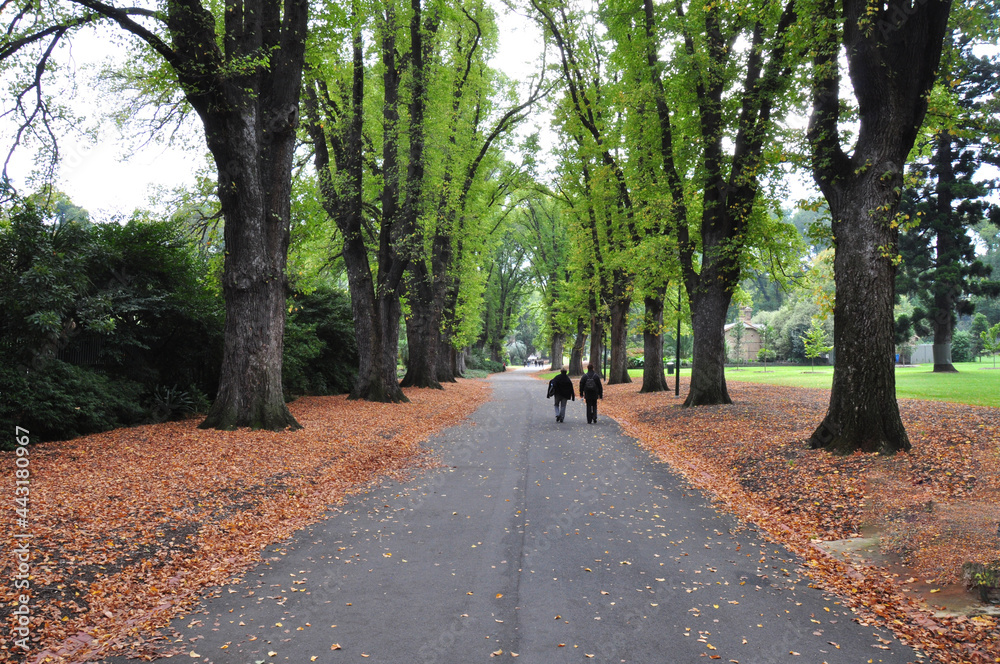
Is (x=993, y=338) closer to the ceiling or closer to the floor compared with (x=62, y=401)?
closer to the ceiling

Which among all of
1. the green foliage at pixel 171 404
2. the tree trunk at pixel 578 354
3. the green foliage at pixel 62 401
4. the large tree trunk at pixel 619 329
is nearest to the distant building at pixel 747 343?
the tree trunk at pixel 578 354

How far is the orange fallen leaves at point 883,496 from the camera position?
4.48 metres

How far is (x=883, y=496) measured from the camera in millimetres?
7039

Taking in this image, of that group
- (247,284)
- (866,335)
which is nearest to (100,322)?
(247,284)

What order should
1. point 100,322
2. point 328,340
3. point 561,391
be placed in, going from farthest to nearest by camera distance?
point 328,340 < point 561,391 < point 100,322

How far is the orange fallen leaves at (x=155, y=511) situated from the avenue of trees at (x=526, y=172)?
76.1 inches

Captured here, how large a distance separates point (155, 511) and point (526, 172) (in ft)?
87.5

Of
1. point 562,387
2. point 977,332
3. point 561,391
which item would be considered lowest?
point 561,391

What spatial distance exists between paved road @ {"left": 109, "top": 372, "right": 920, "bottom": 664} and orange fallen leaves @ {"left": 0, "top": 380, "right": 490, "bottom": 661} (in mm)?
447

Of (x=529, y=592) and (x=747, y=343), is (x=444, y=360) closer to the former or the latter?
(x=529, y=592)

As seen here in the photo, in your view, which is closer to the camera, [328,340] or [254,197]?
[254,197]

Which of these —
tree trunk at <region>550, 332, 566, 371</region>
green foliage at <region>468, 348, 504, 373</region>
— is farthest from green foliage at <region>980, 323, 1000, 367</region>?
green foliage at <region>468, 348, 504, 373</region>

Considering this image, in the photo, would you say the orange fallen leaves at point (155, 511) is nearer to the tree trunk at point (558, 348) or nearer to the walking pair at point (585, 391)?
the walking pair at point (585, 391)

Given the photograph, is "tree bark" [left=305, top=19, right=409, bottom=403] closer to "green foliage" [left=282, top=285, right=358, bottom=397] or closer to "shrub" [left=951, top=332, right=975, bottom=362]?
"green foliage" [left=282, top=285, right=358, bottom=397]
